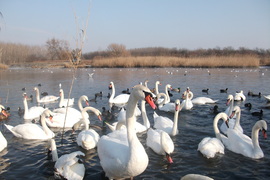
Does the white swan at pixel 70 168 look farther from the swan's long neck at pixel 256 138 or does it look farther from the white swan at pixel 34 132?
the swan's long neck at pixel 256 138

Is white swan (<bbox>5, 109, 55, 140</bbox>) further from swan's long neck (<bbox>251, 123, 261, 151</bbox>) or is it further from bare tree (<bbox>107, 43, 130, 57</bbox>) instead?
bare tree (<bbox>107, 43, 130, 57</bbox>)

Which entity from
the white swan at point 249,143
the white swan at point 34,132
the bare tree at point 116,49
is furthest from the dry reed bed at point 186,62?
the white swan at point 34,132

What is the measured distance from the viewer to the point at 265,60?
1603 inches

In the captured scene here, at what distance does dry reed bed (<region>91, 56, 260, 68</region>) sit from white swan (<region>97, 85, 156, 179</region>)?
3539 centimetres

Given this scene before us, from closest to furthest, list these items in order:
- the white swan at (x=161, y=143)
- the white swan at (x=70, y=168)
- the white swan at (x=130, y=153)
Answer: the white swan at (x=130, y=153) < the white swan at (x=70, y=168) < the white swan at (x=161, y=143)

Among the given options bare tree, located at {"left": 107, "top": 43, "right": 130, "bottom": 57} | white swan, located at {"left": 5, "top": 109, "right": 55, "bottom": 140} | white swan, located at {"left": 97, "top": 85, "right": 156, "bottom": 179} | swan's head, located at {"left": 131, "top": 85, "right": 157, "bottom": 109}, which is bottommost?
white swan, located at {"left": 5, "top": 109, "right": 55, "bottom": 140}

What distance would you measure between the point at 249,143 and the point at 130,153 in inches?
145

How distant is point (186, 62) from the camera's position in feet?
128

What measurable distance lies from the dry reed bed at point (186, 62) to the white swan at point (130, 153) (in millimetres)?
35390

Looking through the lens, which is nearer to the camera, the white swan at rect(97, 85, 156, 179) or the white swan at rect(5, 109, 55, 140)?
the white swan at rect(97, 85, 156, 179)

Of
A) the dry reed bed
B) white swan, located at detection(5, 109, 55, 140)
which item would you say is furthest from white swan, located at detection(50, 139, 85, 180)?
the dry reed bed

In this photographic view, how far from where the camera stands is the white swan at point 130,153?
358cm

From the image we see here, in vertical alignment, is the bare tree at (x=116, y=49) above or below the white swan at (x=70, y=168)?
above

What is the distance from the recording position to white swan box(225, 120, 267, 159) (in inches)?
224
